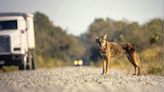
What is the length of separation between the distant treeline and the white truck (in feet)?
19.3

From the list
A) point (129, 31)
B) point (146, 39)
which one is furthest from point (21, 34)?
point (129, 31)

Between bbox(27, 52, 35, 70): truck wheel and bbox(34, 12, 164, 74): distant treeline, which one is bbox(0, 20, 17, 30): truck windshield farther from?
bbox(34, 12, 164, 74): distant treeline

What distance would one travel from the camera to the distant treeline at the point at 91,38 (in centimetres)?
3225

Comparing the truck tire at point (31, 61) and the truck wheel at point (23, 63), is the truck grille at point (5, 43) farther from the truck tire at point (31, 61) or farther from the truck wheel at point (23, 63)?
the truck tire at point (31, 61)

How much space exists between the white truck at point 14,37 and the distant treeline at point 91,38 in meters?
5.87

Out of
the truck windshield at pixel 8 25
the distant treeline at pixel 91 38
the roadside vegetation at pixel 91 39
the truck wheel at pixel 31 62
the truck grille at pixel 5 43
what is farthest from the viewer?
the distant treeline at pixel 91 38

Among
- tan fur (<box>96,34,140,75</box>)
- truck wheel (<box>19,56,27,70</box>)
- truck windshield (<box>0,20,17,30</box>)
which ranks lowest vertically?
truck wheel (<box>19,56,27,70</box>)

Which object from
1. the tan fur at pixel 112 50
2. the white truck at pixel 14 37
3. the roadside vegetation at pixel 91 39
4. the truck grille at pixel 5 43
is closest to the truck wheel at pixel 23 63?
Answer: the white truck at pixel 14 37

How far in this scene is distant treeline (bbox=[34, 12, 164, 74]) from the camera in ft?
106

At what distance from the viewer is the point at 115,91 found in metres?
12.8

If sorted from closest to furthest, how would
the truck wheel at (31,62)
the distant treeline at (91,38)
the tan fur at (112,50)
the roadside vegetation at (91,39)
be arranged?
1. the tan fur at (112,50)
2. the truck wheel at (31,62)
3. the roadside vegetation at (91,39)
4. the distant treeline at (91,38)

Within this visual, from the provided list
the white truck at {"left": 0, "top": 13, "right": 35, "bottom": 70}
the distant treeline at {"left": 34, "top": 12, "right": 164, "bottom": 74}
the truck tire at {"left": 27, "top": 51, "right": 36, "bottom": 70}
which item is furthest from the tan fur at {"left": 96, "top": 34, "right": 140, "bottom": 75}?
the distant treeline at {"left": 34, "top": 12, "right": 164, "bottom": 74}

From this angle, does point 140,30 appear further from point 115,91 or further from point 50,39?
point 115,91

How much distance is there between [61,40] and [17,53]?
19585mm
